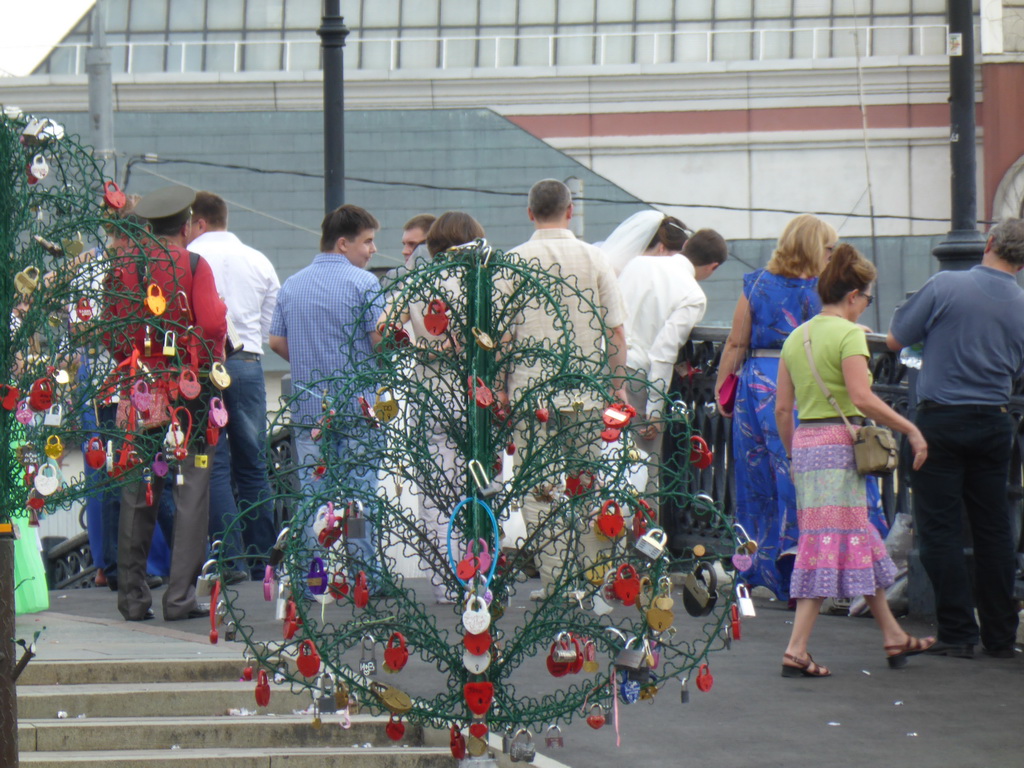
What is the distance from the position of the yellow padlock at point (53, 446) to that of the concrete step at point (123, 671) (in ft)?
5.17

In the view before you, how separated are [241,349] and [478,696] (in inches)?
171

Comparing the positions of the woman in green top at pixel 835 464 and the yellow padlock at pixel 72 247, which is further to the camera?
the woman in green top at pixel 835 464

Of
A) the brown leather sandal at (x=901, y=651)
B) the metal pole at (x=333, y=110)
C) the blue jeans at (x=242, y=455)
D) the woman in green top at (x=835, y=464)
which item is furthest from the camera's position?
the metal pole at (x=333, y=110)

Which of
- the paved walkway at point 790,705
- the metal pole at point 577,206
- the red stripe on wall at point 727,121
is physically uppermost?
the red stripe on wall at point 727,121

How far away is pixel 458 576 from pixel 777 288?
3.79m

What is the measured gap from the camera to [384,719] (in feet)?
19.2

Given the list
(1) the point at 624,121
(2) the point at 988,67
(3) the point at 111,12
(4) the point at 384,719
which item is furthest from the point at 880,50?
(4) the point at 384,719

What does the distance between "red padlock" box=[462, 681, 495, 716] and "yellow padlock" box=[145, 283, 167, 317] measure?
1624mm

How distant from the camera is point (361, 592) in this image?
4.86m

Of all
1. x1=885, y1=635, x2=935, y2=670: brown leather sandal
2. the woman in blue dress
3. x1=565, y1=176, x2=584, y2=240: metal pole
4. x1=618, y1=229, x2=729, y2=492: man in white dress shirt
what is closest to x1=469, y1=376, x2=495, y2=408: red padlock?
x1=885, y1=635, x2=935, y2=670: brown leather sandal

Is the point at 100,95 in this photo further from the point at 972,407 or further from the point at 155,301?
the point at 155,301

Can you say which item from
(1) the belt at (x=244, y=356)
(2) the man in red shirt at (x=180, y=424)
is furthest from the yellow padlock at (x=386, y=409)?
(1) the belt at (x=244, y=356)

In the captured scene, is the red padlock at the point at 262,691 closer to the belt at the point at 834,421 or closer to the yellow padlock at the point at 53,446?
the yellow padlock at the point at 53,446

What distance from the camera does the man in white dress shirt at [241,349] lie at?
867 centimetres
